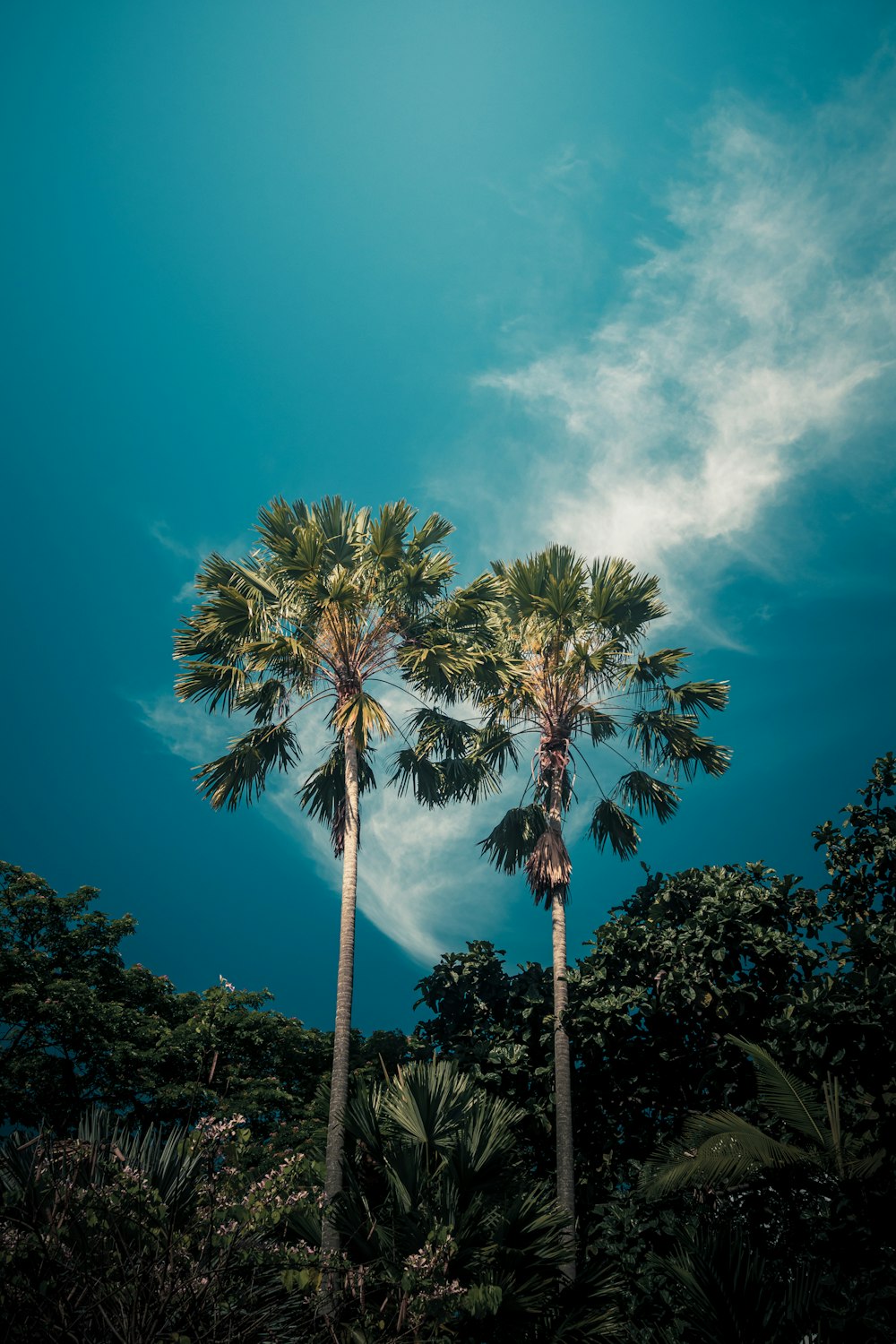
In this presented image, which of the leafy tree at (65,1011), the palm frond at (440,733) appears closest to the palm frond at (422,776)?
the palm frond at (440,733)

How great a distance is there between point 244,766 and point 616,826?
24.3 ft

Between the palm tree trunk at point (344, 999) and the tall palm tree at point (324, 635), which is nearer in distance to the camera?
the palm tree trunk at point (344, 999)

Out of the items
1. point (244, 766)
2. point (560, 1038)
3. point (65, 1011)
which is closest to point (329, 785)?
point (244, 766)

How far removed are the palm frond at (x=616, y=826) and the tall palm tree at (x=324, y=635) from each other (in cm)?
399

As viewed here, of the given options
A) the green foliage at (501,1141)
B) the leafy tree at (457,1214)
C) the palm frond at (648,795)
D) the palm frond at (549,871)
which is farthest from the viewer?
the palm frond at (648,795)

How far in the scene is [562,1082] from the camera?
14023mm

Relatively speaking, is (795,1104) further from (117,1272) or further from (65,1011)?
(65,1011)

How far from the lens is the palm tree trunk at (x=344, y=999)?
1071cm

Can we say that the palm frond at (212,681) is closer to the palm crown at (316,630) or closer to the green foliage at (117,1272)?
the palm crown at (316,630)

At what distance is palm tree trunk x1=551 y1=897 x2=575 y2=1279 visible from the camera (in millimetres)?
12883

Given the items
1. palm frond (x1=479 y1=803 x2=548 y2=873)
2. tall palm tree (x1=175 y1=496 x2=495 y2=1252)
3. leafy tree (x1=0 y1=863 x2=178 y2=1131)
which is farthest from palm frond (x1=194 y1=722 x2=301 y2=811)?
leafy tree (x1=0 y1=863 x2=178 y2=1131)

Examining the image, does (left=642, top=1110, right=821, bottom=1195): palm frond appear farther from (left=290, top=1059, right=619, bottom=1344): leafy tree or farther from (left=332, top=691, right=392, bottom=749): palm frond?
(left=332, top=691, right=392, bottom=749): palm frond

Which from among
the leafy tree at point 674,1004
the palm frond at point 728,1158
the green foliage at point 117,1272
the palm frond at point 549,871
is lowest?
the green foliage at point 117,1272

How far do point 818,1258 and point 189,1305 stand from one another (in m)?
8.67
